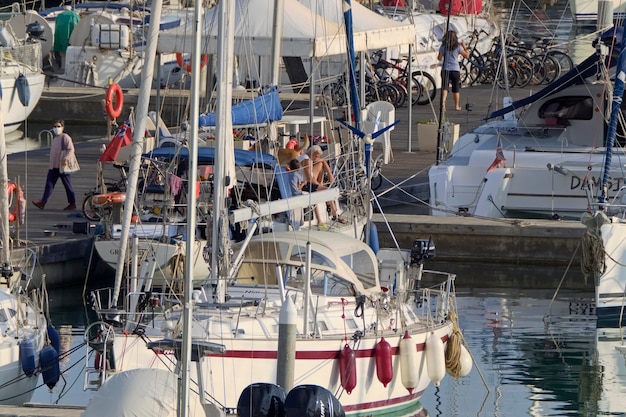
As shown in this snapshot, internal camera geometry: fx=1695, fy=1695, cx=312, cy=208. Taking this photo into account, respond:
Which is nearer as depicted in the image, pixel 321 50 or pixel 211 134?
pixel 211 134

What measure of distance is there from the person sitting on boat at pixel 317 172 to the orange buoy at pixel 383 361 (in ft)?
20.1

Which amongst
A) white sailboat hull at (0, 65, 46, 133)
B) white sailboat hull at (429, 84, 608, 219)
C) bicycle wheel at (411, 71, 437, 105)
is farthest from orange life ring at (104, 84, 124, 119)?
bicycle wheel at (411, 71, 437, 105)

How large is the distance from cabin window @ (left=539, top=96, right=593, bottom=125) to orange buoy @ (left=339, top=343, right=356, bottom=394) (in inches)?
476

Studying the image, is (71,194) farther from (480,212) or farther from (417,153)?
(417,153)

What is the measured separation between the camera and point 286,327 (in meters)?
14.4

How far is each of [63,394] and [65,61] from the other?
25.7m

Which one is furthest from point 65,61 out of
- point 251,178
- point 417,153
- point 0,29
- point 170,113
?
point 251,178

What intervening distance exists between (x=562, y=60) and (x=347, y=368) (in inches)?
1139

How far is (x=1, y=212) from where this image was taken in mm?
17453

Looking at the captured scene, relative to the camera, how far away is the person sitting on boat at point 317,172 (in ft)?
72.4

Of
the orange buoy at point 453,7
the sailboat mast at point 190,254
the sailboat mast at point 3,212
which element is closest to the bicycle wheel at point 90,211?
the sailboat mast at point 3,212

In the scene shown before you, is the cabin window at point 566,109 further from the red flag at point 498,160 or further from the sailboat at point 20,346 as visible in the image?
the sailboat at point 20,346

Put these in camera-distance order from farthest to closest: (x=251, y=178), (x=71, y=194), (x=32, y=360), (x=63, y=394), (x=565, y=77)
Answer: (x=565, y=77) < (x=71, y=194) < (x=251, y=178) < (x=63, y=394) < (x=32, y=360)

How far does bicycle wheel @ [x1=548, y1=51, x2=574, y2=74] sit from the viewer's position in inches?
1597
